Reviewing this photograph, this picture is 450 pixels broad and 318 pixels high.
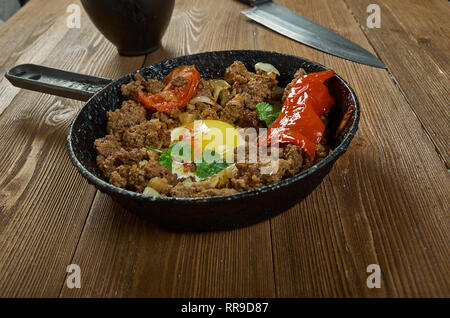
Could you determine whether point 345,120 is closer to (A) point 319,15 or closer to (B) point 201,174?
(B) point 201,174

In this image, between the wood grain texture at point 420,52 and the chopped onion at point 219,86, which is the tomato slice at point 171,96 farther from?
the wood grain texture at point 420,52

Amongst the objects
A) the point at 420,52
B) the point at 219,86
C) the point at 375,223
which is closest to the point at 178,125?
the point at 219,86

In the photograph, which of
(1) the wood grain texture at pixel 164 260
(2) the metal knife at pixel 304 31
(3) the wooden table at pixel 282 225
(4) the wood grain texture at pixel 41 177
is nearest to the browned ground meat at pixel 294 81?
(3) the wooden table at pixel 282 225

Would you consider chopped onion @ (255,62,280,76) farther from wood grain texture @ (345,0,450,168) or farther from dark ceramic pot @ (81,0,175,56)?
dark ceramic pot @ (81,0,175,56)

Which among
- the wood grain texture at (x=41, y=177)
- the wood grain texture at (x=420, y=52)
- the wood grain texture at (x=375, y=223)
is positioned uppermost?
the wood grain texture at (x=420, y=52)

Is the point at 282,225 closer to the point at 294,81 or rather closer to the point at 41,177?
the point at 294,81

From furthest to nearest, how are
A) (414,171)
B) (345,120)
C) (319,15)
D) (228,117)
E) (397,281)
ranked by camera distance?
(319,15)
(228,117)
(414,171)
(345,120)
(397,281)

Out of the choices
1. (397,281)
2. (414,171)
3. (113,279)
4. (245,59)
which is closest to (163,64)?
(245,59)
